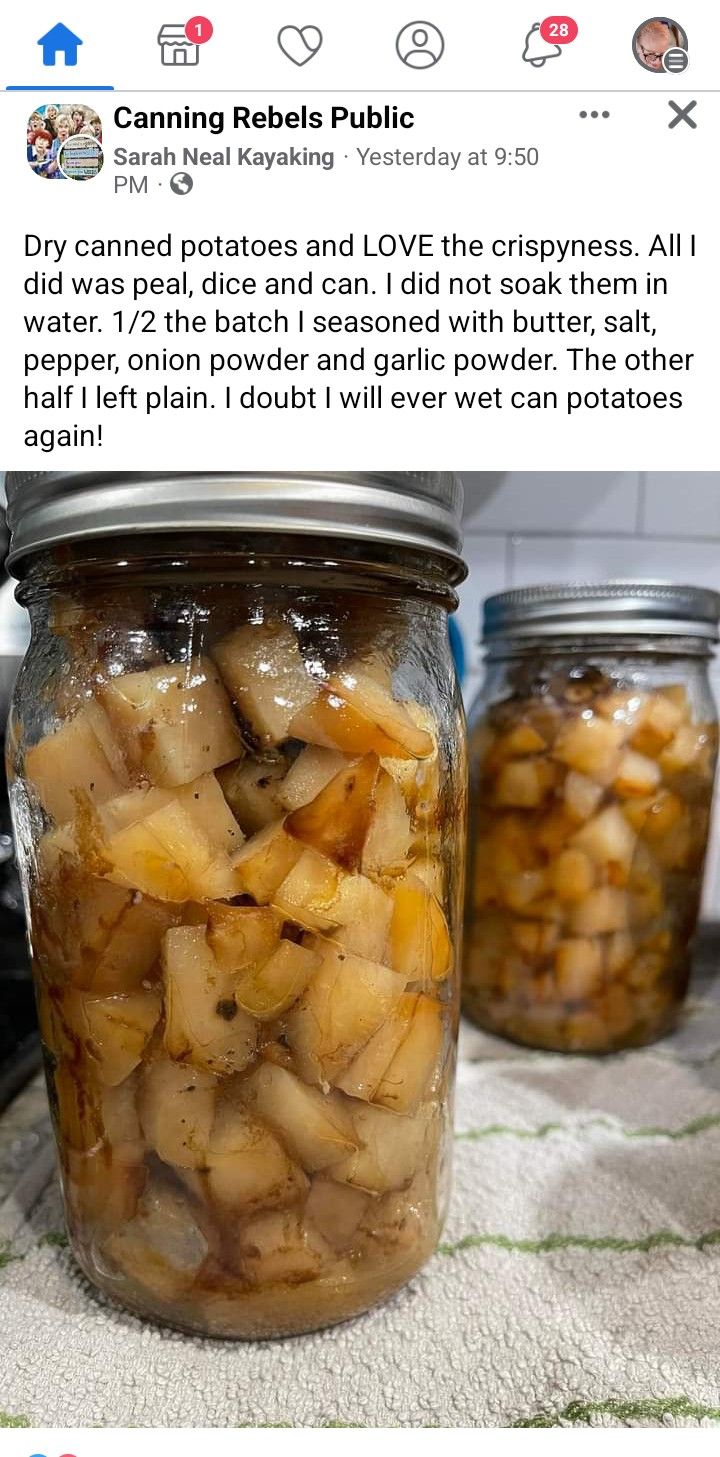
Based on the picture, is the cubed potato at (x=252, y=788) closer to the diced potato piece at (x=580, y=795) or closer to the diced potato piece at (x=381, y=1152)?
the diced potato piece at (x=381, y=1152)

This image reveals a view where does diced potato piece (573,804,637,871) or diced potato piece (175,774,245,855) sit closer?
diced potato piece (175,774,245,855)

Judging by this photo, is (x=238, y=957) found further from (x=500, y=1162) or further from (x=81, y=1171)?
(x=500, y=1162)

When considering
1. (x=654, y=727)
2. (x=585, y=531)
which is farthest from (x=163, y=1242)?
(x=585, y=531)
